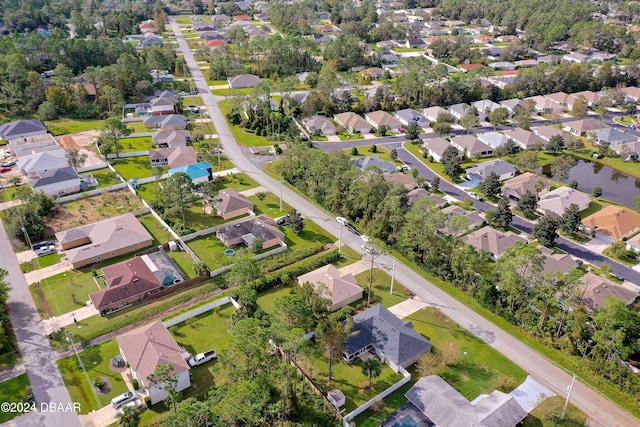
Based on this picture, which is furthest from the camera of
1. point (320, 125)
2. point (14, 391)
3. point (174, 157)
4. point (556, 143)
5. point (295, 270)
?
point (320, 125)

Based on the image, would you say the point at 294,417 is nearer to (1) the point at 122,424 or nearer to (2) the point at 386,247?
(1) the point at 122,424

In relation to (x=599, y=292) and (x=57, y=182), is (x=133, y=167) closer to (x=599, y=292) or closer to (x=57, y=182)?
(x=57, y=182)

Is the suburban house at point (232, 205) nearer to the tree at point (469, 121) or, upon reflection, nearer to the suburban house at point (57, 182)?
the suburban house at point (57, 182)

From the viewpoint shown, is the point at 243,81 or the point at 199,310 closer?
the point at 199,310

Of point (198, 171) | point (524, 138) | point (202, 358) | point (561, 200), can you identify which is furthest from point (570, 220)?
point (198, 171)

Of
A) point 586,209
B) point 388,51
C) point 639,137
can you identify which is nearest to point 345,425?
point 586,209

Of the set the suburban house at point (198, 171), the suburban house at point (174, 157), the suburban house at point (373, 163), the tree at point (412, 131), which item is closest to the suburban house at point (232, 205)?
the suburban house at point (198, 171)

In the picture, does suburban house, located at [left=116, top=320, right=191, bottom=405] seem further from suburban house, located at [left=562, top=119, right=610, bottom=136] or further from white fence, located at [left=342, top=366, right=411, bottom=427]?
suburban house, located at [left=562, top=119, right=610, bottom=136]
